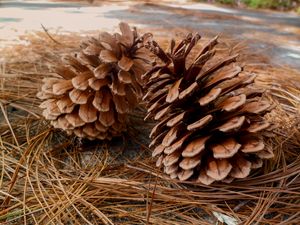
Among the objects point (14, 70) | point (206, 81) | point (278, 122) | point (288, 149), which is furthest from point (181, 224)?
point (14, 70)

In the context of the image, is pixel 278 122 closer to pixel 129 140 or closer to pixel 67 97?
pixel 129 140

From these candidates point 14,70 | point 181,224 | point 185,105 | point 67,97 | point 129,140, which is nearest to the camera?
point 181,224

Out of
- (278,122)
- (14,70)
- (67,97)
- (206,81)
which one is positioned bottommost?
(14,70)

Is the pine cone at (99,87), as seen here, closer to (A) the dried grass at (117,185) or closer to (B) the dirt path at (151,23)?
(A) the dried grass at (117,185)

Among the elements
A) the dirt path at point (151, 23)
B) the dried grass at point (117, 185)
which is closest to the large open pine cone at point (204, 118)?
the dried grass at point (117, 185)

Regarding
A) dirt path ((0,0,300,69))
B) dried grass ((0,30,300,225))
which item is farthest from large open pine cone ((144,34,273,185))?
dirt path ((0,0,300,69))
